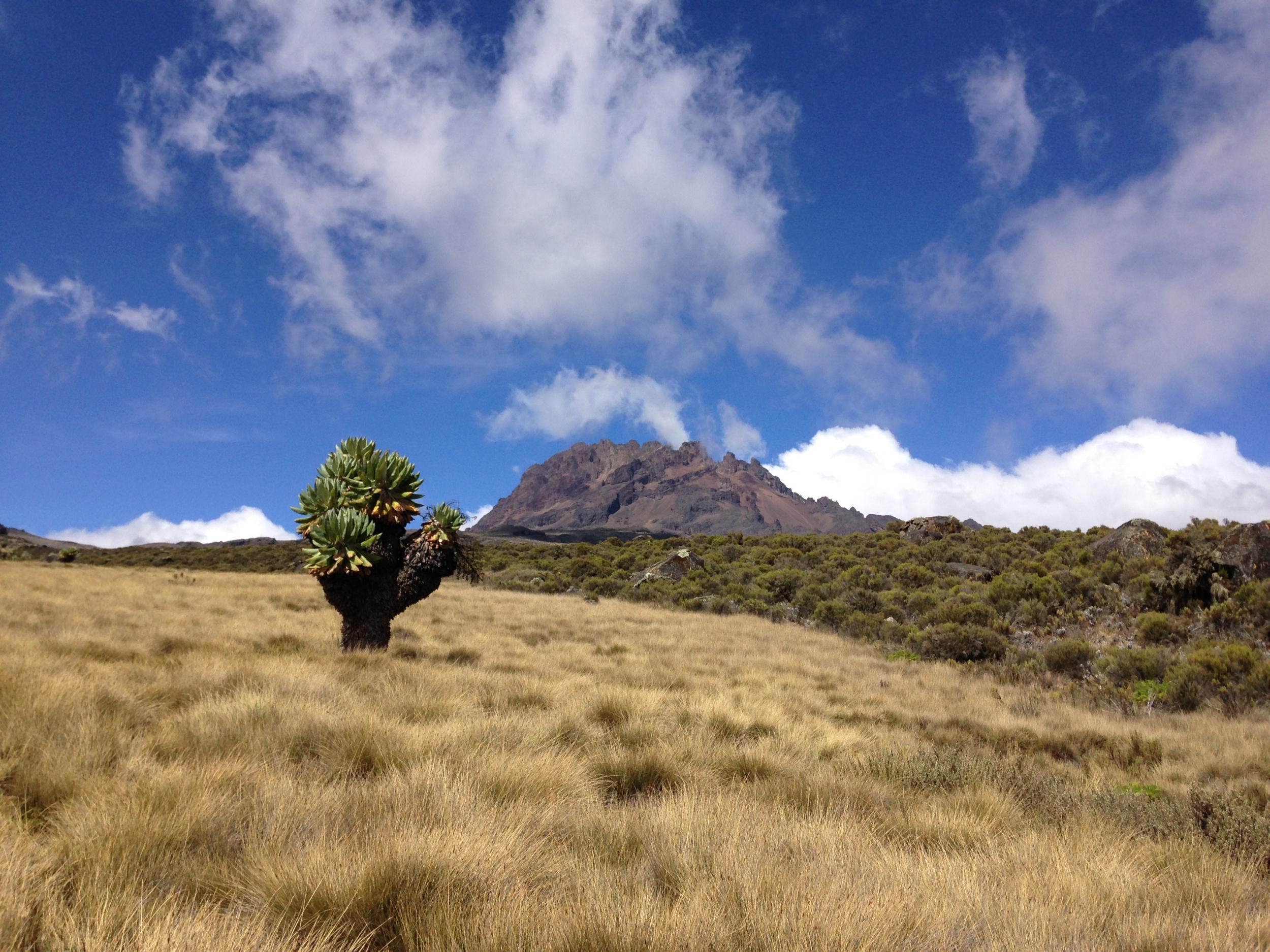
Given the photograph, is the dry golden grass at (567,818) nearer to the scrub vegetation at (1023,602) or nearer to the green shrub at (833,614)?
the scrub vegetation at (1023,602)

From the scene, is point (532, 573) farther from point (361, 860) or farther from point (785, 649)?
point (361, 860)

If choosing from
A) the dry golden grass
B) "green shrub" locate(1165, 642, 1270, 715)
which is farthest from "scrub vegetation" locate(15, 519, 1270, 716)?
the dry golden grass

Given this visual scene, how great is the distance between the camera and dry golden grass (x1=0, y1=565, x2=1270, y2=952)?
7.97 ft

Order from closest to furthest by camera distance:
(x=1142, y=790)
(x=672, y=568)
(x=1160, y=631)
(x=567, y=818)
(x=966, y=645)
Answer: (x=567, y=818), (x=1142, y=790), (x=1160, y=631), (x=966, y=645), (x=672, y=568)

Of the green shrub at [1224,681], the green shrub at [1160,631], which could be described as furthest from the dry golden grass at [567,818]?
the green shrub at [1160,631]

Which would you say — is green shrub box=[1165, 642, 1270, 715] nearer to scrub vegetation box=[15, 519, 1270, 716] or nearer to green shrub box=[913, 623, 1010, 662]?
scrub vegetation box=[15, 519, 1270, 716]

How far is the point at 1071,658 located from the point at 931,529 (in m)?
24.1

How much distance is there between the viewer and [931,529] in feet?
119

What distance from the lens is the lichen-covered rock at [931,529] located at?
35.5 meters

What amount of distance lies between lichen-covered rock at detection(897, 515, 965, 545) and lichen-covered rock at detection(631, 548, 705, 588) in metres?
13.6

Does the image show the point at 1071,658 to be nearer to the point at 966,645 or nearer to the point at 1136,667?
the point at 1136,667

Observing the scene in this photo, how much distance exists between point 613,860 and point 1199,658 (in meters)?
13.6

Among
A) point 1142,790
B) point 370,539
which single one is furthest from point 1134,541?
point 370,539

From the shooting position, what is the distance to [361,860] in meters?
2.74
